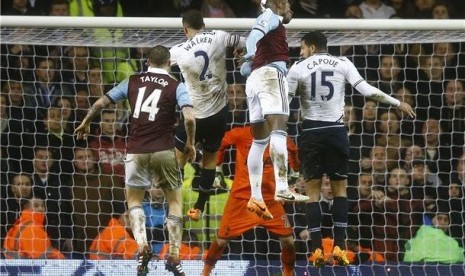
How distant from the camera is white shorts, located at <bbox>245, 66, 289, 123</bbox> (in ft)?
50.7

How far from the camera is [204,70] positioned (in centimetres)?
1630

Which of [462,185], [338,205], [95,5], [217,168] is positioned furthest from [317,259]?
[95,5]

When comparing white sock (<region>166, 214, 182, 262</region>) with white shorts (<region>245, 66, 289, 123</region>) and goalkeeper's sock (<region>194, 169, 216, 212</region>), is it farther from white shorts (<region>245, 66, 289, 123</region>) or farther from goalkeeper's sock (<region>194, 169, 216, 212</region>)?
white shorts (<region>245, 66, 289, 123</region>)

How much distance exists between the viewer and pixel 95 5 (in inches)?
778

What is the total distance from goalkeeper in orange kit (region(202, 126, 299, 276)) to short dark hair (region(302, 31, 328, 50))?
1137mm

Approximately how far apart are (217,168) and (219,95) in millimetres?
A: 1054

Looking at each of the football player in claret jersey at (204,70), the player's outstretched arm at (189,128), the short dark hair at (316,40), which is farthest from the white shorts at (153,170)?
the short dark hair at (316,40)

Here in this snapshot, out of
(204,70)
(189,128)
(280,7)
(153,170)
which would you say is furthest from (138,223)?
(280,7)

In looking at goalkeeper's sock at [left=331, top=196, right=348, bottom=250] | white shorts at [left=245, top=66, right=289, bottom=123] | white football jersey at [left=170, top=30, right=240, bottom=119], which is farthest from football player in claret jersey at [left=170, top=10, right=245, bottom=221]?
goalkeeper's sock at [left=331, top=196, right=348, bottom=250]

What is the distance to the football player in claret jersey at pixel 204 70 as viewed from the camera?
16250mm

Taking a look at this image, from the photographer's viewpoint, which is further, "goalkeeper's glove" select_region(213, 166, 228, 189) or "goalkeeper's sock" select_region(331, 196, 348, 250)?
"goalkeeper's glove" select_region(213, 166, 228, 189)

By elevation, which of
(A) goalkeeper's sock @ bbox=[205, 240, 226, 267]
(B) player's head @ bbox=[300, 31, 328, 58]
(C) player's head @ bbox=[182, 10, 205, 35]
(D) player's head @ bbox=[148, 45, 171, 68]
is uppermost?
(C) player's head @ bbox=[182, 10, 205, 35]

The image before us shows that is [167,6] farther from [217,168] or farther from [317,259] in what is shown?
[317,259]

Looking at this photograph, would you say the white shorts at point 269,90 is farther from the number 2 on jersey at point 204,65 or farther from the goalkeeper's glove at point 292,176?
the goalkeeper's glove at point 292,176
